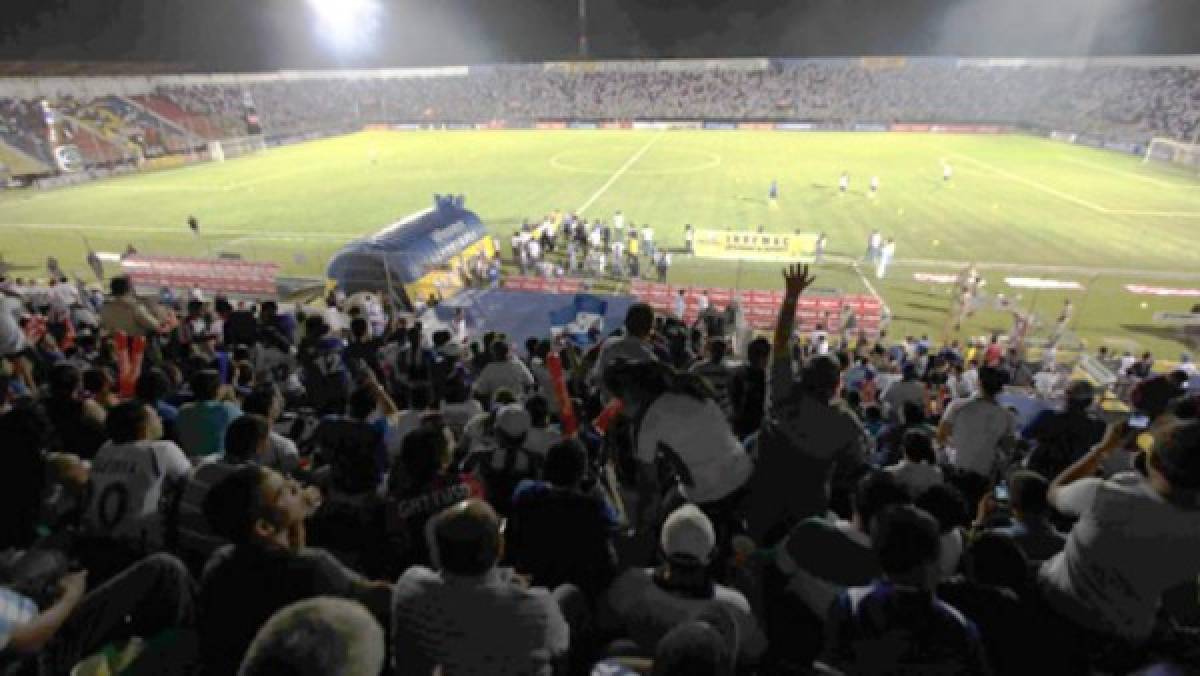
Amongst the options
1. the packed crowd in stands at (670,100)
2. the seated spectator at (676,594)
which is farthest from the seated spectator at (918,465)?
the packed crowd in stands at (670,100)

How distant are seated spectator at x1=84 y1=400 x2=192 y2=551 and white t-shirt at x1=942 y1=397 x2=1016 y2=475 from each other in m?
5.83

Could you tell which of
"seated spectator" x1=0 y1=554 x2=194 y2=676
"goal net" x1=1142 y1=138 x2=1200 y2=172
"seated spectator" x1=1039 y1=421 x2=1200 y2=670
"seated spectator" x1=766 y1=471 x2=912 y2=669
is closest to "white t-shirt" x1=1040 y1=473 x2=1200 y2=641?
"seated spectator" x1=1039 y1=421 x2=1200 y2=670

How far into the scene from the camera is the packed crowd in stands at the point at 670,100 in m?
56.9

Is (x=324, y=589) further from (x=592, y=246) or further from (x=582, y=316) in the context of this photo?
(x=592, y=246)

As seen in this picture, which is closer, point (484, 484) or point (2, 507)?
point (2, 507)

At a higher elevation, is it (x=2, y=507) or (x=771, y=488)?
(x=2, y=507)

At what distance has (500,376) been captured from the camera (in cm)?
804

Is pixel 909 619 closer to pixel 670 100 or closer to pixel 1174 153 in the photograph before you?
pixel 1174 153

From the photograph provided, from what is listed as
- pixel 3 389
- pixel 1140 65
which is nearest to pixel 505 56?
pixel 1140 65

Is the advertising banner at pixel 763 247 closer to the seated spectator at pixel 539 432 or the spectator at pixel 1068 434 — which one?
the spectator at pixel 1068 434

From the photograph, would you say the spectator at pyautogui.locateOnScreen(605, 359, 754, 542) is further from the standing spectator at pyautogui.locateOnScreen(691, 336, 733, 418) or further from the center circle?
the center circle

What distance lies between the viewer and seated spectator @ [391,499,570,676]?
9.41 ft

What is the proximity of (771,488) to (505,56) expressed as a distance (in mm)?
117073

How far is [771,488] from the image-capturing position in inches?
180
